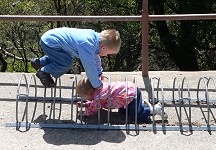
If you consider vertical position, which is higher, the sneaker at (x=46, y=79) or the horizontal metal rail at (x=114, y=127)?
the sneaker at (x=46, y=79)

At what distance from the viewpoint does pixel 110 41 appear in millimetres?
4602

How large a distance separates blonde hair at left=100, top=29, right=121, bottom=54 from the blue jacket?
0.08m

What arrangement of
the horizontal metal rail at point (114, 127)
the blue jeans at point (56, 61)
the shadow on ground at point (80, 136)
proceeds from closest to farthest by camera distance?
the shadow on ground at point (80, 136), the horizontal metal rail at point (114, 127), the blue jeans at point (56, 61)

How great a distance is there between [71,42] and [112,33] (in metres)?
0.44

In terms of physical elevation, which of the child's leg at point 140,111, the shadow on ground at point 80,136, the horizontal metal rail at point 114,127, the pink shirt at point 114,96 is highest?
the pink shirt at point 114,96

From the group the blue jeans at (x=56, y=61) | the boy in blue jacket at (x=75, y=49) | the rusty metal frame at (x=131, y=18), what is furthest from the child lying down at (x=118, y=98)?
the rusty metal frame at (x=131, y=18)

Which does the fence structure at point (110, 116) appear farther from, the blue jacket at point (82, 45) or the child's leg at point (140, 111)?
the blue jacket at point (82, 45)

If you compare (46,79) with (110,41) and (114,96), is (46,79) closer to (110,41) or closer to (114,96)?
(114,96)

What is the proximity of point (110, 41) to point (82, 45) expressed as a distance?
282mm

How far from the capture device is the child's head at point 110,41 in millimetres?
4582

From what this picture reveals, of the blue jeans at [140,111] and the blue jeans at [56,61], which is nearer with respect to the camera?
the blue jeans at [140,111]

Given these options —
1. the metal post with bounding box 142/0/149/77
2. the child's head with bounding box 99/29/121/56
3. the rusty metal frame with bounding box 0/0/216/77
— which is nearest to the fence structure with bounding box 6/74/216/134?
the child's head with bounding box 99/29/121/56

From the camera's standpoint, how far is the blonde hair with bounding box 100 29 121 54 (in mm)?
4582

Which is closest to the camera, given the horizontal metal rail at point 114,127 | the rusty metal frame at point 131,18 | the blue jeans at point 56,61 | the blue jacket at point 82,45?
the blue jacket at point 82,45
